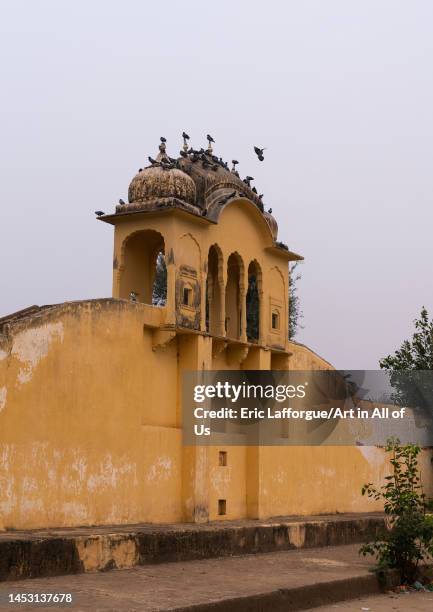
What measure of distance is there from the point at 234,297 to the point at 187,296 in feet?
8.59

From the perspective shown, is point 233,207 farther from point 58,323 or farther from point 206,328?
point 58,323

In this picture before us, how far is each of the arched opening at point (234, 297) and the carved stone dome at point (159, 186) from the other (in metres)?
1.92

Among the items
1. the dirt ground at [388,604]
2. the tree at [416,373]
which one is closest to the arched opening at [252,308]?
the tree at [416,373]

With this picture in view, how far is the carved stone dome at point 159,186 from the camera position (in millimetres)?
14102

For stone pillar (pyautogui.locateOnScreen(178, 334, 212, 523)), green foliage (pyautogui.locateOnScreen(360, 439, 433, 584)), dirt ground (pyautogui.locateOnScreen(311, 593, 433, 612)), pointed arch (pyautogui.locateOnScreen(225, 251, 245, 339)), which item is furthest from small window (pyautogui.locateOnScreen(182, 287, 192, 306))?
dirt ground (pyautogui.locateOnScreen(311, 593, 433, 612))

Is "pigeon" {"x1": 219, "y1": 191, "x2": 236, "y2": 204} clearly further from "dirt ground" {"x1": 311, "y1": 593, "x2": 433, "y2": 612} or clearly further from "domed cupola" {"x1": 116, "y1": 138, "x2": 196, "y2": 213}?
"dirt ground" {"x1": 311, "y1": 593, "x2": 433, "y2": 612}

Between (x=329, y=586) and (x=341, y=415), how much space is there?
29.4ft

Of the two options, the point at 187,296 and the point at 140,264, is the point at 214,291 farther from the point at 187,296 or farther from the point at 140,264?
the point at 187,296

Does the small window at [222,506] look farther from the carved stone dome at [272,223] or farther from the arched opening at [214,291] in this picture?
the carved stone dome at [272,223]

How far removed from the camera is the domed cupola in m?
14.1

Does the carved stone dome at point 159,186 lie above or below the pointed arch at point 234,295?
above

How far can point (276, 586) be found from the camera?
911cm

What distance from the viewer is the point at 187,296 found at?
556 inches

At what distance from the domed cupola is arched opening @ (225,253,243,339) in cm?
185
